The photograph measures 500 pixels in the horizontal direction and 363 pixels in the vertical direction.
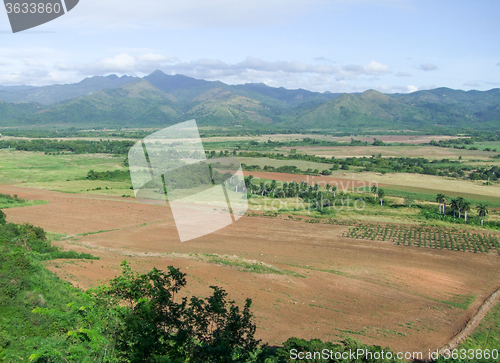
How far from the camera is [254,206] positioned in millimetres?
44719

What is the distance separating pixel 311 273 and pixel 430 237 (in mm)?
15159

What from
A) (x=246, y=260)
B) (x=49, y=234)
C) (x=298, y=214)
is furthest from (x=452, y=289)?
(x=49, y=234)

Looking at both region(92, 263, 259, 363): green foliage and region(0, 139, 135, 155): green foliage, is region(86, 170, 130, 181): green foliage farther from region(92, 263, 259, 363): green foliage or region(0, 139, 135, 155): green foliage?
region(92, 263, 259, 363): green foliage

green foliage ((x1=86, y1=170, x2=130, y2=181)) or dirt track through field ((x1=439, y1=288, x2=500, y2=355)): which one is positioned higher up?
green foliage ((x1=86, y1=170, x2=130, y2=181))

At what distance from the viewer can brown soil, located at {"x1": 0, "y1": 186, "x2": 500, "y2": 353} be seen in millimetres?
17109

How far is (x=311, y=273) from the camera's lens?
23688 mm

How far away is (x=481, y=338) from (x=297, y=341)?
399 inches

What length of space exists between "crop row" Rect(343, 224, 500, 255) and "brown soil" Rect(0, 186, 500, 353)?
5.13ft

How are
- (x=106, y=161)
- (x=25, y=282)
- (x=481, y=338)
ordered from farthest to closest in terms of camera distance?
(x=106, y=161) < (x=481, y=338) < (x=25, y=282)

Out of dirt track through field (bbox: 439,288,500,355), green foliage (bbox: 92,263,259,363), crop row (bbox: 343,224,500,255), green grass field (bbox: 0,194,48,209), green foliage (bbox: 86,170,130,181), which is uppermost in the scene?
green foliage (bbox: 92,263,259,363)

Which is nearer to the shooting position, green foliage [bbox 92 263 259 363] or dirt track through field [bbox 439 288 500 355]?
green foliage [bbox 92 263 259 363]

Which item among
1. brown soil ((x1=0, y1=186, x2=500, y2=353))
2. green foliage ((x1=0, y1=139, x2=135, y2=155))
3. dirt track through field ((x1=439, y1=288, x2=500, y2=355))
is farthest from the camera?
green foliage ((x1=0, y1=139, x2=135, y2=155))

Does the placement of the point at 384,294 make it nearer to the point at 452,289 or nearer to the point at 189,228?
the point at 452,289

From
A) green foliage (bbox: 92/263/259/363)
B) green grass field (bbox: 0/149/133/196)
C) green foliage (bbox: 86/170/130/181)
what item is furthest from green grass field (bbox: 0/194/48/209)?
green foliage (bbox: 92/263/259/363)
